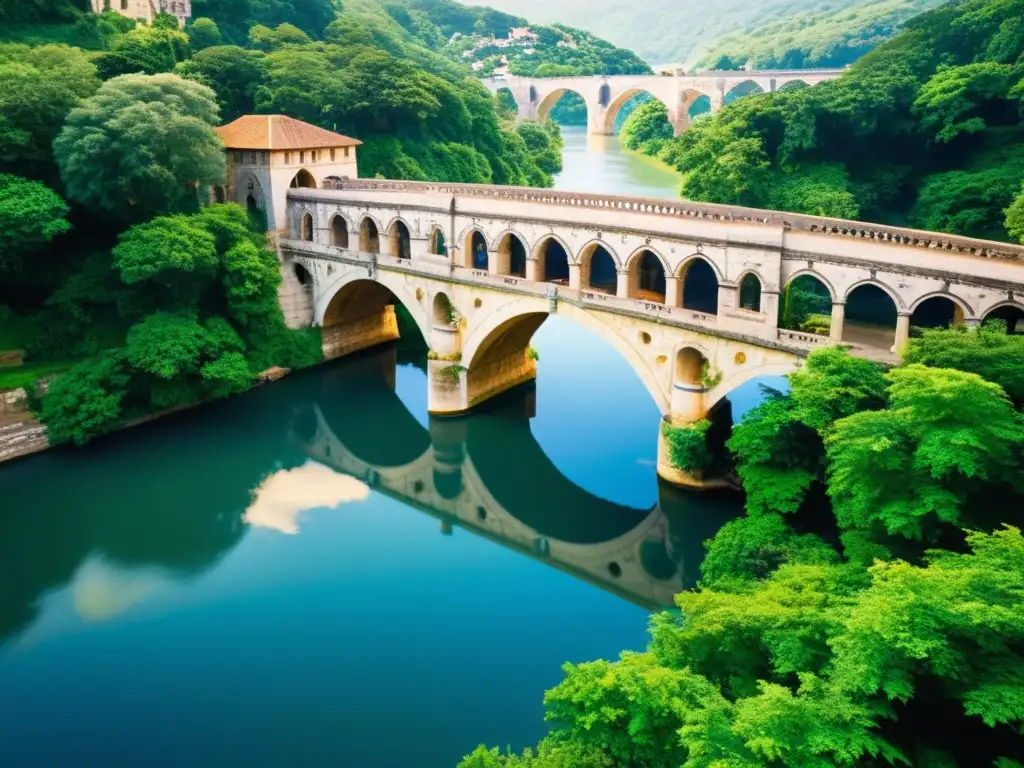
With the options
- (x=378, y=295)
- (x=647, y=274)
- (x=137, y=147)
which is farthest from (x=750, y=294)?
(x=137, y=147)

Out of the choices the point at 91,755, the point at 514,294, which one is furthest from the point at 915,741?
the point at 514,294

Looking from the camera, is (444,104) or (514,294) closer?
(514,294)

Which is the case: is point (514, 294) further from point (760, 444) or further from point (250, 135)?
point (250, 135)

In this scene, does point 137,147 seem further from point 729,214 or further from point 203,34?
point 203,34

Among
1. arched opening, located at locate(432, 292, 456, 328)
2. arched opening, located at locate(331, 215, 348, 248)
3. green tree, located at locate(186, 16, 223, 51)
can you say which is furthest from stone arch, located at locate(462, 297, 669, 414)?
green tree, located at locate(186, 16, 223, 51)

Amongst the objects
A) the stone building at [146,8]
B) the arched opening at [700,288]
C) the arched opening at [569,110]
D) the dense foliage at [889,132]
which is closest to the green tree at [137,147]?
the arched opening at [700,288]

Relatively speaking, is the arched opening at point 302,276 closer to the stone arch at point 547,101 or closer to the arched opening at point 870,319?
the arched opening at point 870,319
